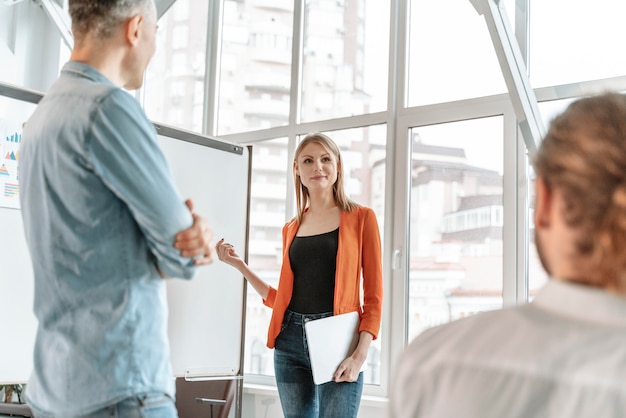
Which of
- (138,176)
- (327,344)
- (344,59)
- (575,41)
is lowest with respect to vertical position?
(327,344)

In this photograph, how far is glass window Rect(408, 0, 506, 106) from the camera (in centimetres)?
346

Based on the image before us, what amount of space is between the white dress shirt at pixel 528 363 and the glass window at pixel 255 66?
11.9 ft

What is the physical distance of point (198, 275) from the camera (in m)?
3.39

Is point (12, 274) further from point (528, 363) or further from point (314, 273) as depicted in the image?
point (528, 363)

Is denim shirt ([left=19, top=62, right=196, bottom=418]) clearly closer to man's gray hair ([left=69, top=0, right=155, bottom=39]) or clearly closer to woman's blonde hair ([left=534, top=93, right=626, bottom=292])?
man's gray hair ([left=69, top=0, right=155, bottom=39])

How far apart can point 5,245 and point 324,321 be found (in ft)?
4.39

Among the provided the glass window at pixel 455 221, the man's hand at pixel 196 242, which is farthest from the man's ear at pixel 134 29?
the glass window at pixel 455 221

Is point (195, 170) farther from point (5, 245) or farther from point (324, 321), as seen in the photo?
point (324, 321)

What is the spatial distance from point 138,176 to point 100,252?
0.15 metres

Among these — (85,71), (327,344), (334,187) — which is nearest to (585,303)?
(85,71)

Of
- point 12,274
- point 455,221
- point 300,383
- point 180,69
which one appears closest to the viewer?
point 300,383

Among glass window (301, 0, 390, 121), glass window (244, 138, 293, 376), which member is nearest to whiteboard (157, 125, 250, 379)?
glass window (244, 138, 293, 376)

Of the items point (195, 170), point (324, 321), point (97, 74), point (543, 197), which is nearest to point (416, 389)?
point (543, 197)

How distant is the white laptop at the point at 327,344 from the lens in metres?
2.62
